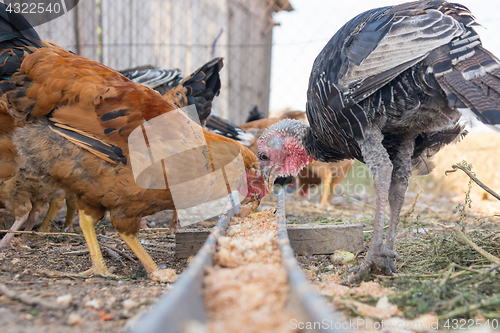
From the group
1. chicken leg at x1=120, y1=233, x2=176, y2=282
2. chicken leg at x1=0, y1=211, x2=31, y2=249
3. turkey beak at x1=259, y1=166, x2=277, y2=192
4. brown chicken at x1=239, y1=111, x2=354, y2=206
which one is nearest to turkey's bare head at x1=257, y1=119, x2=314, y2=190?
turkey beak at x1=259, y1=166, x2=277, y2=192

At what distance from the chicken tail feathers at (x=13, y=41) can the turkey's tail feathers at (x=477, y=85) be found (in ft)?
9.11

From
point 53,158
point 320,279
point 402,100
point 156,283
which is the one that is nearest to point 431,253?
point 320,279

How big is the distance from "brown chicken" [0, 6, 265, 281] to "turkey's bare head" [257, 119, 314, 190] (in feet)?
4.31

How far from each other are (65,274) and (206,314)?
147 cm

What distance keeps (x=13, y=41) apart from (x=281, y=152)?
246 cm

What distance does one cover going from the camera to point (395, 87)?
225 centimetres

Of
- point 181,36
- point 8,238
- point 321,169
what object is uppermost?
point 181,36

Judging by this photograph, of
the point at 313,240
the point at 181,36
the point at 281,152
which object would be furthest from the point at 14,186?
the point at 181,36

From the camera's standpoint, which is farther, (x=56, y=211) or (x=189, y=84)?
(x=189, y=84)

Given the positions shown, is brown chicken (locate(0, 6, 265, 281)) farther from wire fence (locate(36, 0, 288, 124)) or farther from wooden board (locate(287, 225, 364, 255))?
wire fence (locate(36, 0, 288, 124))

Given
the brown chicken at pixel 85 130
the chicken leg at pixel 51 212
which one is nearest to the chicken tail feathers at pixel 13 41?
the brown chicken at pixel 85 130

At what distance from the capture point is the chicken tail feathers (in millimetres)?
2441

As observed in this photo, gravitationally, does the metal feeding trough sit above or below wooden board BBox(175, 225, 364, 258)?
above

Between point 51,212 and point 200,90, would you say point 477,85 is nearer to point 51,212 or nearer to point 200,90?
point 200,90
